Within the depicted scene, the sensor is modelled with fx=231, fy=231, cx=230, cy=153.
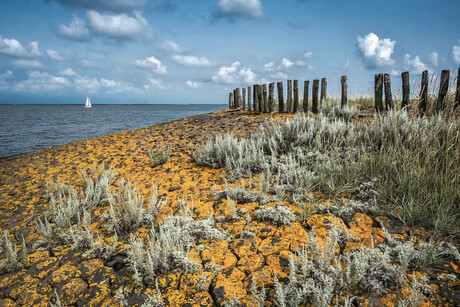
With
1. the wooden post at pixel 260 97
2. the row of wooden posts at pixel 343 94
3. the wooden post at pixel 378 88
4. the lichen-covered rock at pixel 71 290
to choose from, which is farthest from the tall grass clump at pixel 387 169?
the wooden post at pixel 260 97

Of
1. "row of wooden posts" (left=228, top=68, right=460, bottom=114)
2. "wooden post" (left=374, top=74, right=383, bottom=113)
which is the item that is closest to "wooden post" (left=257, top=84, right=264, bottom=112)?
"row of wooden posts" (left=228, top=68, right=460, bottom=114)

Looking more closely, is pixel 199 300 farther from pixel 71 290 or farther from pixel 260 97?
pixel 260 97

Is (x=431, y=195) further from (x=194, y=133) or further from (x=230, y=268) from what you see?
(x=194, y=133)

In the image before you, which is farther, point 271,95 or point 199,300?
point 271,95

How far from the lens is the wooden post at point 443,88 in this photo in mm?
6180

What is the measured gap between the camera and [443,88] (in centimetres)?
630

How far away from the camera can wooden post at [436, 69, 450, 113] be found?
618 cm

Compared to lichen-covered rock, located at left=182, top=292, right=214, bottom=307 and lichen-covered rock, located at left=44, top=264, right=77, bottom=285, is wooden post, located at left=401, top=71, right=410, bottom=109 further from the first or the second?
lichen-covered rock, located at left=44, top=264, right=77, bottom=285

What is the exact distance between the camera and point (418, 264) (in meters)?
1.98

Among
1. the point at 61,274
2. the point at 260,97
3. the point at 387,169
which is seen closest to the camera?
the point at 61,274

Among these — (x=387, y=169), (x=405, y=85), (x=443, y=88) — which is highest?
(x=405, y=85)

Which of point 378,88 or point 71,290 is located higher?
point 378,88

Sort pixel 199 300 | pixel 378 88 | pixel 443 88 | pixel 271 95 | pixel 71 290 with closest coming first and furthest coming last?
pixel 199 300
pixel 71 290
pixel 443 88
pixel 378 88
pixel 271 95

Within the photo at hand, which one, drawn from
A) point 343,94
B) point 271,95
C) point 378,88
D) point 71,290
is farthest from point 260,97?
point 71,290
